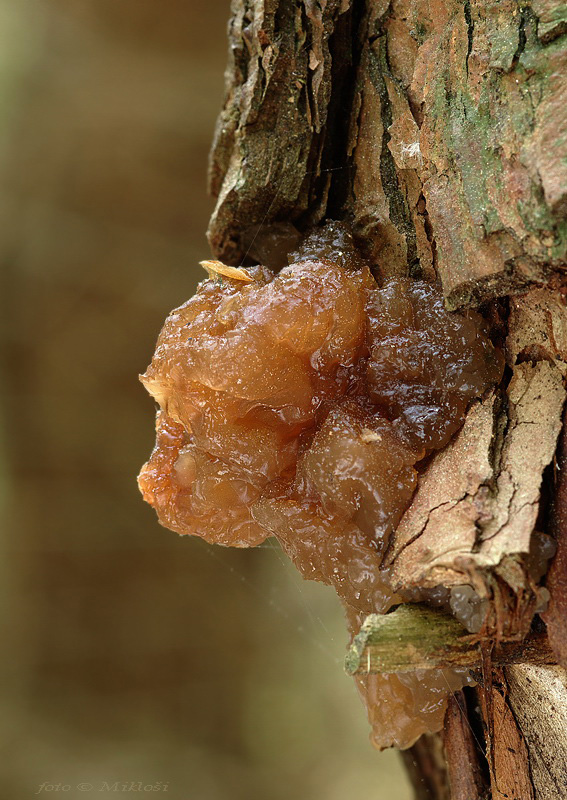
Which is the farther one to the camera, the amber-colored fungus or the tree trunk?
the amber-colored fungus

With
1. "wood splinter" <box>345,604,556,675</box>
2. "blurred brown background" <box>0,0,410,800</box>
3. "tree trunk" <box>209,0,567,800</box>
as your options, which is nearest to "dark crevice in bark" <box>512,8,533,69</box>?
"tree trunk" <box>209,0,567,800</box>

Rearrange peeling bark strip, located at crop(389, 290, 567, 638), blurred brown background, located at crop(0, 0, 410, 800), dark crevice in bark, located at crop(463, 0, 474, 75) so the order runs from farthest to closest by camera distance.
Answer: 1. blurred brown background, located at crop(0, 0, 410, 800)
2. dark crevice in bark, located at crop(463, 0, 474, 75)
3. peeling bark strip, located at crop(389, 290, 567, 638)

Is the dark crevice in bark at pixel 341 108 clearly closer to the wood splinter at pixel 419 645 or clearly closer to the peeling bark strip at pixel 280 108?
the peeling bark strip at pixel 280 108

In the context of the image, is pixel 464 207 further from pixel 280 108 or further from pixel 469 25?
pixel 280 108

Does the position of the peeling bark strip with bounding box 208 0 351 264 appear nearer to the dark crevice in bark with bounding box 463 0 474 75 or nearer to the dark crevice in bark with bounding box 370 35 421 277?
the dark crevice in bark with bounding box 370 35 421 277

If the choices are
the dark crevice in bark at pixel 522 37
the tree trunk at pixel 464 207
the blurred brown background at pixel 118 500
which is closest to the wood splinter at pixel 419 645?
the tree trunk at pixel 464 207

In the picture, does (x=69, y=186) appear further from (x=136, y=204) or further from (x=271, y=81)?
(x=271, y=81)

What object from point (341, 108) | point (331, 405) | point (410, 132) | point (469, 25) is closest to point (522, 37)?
point (469, 25)
